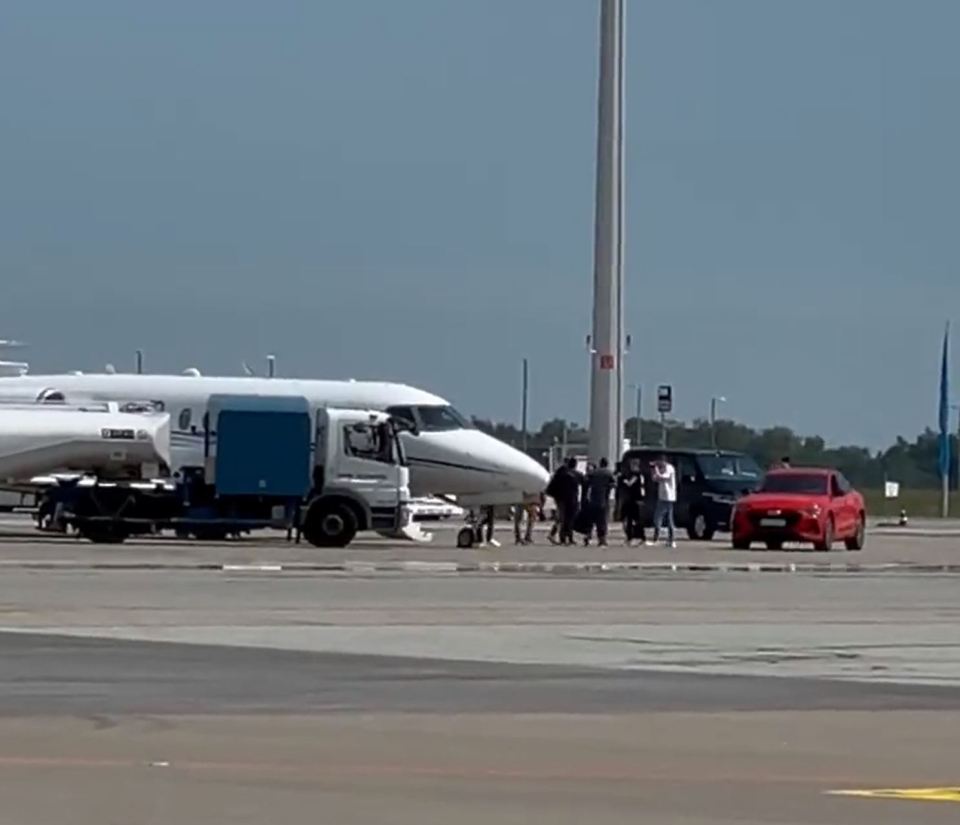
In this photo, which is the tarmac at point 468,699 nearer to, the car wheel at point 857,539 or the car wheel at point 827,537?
the car wheel at point 827,537

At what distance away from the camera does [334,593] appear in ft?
94.9

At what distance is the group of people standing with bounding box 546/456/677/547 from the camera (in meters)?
45.5

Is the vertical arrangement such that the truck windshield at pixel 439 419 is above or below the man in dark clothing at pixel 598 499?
above

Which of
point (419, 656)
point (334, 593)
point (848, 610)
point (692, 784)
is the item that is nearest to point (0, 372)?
point (334, 593)

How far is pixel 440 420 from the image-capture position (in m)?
47.5

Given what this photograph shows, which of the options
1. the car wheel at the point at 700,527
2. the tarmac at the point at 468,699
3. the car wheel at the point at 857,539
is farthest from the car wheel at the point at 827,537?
the tarmac at the point at 468,699

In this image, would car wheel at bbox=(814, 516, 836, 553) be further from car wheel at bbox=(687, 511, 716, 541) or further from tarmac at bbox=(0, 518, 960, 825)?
tarmac at bbox=(0, 518, 960, 825)

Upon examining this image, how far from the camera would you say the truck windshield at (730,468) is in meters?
52.9

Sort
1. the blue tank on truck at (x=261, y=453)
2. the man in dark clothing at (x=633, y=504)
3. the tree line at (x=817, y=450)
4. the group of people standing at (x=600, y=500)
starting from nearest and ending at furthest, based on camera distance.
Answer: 1. the blue tank on truck at (x=261, y=453)
2. the group of people standing at (x=600, y=500)
3. the man in dark clothing at (x=633, y=504)
4. the tree line at (x=817, y=450)

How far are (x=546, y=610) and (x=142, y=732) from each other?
487 inches

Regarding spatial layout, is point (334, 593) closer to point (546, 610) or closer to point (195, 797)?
point (546, 610)

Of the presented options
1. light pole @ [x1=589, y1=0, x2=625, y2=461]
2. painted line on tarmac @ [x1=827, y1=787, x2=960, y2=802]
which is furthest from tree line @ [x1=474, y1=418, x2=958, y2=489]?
painted line on tarmac @ [x1=827, y1=787, x2=960, y2=802]

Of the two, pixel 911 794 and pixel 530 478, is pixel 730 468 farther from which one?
pixel 911 794

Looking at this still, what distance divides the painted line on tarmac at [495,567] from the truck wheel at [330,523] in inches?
199
